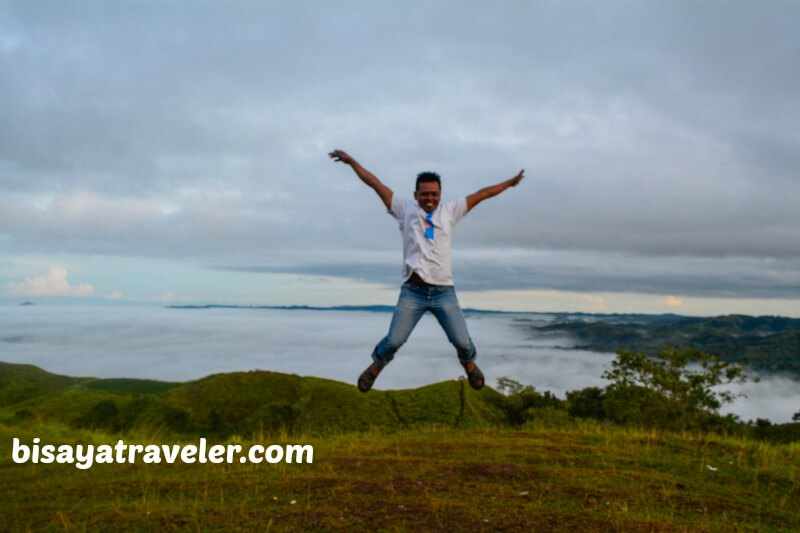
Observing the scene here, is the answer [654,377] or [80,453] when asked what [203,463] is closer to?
[80,453]

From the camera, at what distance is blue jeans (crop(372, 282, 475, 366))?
328 inches

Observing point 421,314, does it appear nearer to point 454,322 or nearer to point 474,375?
point 454,322

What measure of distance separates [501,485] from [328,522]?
285cm

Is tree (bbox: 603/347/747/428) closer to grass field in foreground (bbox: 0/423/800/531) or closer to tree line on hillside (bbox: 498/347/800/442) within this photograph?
tree line on hillside (bbox: 498/347/800/442)

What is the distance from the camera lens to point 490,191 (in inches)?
345

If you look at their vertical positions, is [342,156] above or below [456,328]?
above

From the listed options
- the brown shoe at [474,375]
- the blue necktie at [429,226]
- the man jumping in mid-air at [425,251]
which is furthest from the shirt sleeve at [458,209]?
the brown shoe at [474,375]

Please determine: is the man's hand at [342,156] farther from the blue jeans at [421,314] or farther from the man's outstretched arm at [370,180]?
the blue jeans at [421,314]

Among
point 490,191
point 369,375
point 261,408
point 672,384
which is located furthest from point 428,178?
point 672,384

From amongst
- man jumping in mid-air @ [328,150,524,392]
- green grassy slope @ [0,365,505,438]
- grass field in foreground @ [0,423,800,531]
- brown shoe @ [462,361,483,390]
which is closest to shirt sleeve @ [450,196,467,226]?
man jumping in mid-air @ [328,150,524,392]

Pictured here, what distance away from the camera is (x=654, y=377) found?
102 ft

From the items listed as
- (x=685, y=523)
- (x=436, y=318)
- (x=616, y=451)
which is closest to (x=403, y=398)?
(x=616, y=451)

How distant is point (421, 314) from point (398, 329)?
44 centimetres

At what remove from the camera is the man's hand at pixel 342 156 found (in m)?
8.38
